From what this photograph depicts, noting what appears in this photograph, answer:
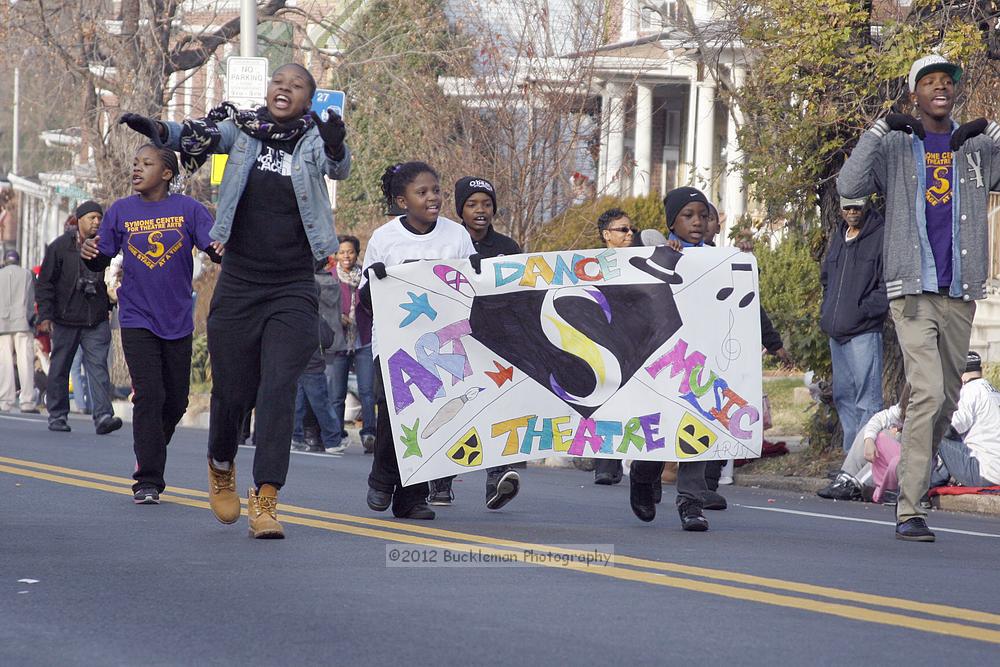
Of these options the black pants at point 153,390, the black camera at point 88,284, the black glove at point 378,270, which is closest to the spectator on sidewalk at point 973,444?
the black glove at point 378,270

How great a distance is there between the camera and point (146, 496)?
937cm

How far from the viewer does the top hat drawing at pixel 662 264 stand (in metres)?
8.97

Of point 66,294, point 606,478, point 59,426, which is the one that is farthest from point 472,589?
point 59,426

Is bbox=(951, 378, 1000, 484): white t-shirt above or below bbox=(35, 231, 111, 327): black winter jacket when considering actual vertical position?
below

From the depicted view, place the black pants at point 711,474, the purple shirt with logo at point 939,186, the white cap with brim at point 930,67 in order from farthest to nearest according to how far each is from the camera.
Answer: the black pants at point 711,474
the purple shirt with logo at point 939,186
the white cap with brim at point 930,67

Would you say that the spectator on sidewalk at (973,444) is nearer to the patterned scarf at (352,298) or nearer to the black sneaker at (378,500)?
the black sneaker at (378,500)

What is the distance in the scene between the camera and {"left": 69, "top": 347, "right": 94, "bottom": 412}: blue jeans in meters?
20.5

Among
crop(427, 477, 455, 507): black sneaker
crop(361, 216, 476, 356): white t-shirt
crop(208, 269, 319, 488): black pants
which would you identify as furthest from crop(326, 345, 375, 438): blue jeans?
crop(208, 269, 319, 488): black pants

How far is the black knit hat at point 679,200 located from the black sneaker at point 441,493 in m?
1.96

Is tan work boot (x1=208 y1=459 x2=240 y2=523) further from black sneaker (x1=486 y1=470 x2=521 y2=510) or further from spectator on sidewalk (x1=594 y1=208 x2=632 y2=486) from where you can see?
spectator on sidewalk (x1=594 y1=208 x2=632 y2=486)

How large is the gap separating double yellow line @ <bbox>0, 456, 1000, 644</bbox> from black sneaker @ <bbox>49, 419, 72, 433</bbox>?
735cm

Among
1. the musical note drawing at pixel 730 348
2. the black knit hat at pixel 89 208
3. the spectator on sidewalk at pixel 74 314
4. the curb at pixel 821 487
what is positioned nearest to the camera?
the musical note drawing at pixel 730 348

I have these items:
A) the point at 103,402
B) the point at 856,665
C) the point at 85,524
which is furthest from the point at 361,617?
the point at 103,402

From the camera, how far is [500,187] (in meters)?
19.2
